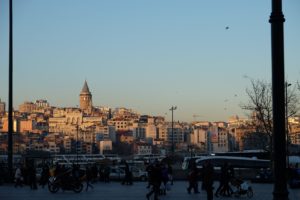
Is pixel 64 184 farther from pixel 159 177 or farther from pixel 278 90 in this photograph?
pixel 278 90

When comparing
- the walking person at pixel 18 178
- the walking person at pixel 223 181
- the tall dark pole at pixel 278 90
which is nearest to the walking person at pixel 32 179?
the walking person at pixel 18 178

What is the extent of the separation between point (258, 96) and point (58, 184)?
104 feet

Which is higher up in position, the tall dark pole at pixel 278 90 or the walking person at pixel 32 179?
the tall dark pole at pixel 278 90

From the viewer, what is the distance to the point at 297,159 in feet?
250

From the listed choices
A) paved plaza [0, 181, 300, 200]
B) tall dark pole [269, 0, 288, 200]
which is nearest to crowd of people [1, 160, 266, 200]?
paved plaza [0, 181, 300, 200]

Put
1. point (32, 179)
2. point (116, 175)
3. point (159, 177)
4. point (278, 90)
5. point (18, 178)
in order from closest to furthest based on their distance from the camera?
point (278, 90) → point (159, 177) → point (32, 179) → point (18, 178) → point (116, 175)

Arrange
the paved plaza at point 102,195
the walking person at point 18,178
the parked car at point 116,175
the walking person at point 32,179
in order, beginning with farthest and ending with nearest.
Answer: the parked car at point 116,175 → the walking person at point 18,178 → the walking person at point 32,179 → the paved plaza at point 102,195

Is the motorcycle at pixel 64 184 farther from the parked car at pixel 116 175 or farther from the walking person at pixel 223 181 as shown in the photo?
the parked car at pixel 116 175

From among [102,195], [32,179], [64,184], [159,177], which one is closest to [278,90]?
[159,177]

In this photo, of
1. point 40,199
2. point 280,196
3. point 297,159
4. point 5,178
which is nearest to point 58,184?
point 40,199

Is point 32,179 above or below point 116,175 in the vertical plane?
above

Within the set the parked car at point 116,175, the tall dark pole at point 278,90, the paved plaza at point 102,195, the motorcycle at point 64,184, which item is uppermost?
the tall dark pole at point 278,90

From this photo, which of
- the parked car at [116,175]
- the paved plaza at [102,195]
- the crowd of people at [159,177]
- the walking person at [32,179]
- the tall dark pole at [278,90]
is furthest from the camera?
the parked car at [116,175]

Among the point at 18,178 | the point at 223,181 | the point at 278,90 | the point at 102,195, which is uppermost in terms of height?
the point at 278,90
